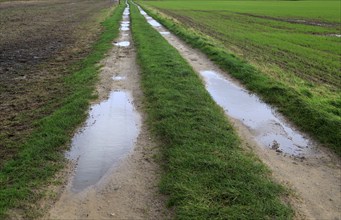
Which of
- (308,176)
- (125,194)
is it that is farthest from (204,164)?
(308,176)

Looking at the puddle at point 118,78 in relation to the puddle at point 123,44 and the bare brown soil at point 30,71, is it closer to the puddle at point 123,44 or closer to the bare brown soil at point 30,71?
the bare brown soil at point 30,71

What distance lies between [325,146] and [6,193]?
8326 mm

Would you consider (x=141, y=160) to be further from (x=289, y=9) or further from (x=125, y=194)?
(x=289, y=9)

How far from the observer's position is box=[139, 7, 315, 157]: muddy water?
10045 millimetres

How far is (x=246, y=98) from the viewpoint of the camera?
550 inches

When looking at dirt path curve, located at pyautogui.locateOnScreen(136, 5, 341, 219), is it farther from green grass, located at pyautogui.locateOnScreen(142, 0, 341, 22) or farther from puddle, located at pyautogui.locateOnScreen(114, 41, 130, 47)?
green grass, located at pyautogui.locateOnScreen(142, 0, 341, 22)

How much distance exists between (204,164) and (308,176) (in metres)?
2.53

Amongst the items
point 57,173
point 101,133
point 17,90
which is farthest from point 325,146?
point 17,90

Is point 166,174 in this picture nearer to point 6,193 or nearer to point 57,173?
point 57,173

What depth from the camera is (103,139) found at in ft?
33.3

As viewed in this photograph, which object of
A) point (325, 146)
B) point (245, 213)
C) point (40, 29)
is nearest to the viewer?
point (245, 213)

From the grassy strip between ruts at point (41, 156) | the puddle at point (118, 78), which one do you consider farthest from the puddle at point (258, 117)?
the grassy strip between ruts at point (41, 156)

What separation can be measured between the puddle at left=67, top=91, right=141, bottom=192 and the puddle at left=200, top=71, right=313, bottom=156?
11.8 feet

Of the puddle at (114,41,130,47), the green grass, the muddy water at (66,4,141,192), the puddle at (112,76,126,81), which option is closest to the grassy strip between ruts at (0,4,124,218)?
the muddy water at (66,4,141,192)
